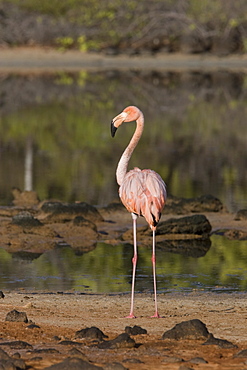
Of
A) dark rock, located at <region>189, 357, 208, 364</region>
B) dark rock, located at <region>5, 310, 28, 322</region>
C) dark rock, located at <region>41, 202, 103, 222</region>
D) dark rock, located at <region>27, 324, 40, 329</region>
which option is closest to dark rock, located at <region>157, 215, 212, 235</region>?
dark rock, located at <region>41, 202, 103, 222</region>

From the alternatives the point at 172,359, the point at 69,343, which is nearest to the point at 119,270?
the point at 69,343

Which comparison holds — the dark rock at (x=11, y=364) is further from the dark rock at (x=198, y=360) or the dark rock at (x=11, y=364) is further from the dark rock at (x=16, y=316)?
the dark rock at (x=16, y=316)

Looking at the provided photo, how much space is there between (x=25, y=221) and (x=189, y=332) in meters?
5.86

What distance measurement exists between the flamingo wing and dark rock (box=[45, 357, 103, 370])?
2.20 meters

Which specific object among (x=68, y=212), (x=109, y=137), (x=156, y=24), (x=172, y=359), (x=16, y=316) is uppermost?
(x=156, y=24)

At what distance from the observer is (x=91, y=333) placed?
6.93m

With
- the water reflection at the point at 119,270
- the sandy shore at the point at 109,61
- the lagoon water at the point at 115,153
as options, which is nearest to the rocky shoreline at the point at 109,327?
the water reflection at the point at 119,270

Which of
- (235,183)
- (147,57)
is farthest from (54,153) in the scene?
(147,57)

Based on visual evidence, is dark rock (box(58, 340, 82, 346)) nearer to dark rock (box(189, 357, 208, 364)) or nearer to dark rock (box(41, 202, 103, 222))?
dark rock (box(189, 357, 208, 364))

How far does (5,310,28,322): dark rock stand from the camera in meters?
7.47

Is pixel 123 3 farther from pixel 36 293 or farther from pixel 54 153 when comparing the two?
pixel 36 293

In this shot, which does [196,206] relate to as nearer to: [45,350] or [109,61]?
[45,350]

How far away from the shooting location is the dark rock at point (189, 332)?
6.87 metres

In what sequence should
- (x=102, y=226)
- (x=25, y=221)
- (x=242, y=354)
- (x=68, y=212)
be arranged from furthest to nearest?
(x=68, y=212) → (x=102, y=226) → (x=25, y=221) → (x=242, y=354)
